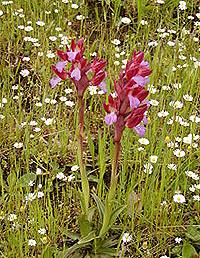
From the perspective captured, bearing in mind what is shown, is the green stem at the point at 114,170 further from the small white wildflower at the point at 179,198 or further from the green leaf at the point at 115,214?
the small white wildflower at the point at 179,198

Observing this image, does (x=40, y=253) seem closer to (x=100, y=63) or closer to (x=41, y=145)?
(x=41, y=145)

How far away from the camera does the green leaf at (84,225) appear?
222cm

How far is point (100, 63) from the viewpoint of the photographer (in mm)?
2059

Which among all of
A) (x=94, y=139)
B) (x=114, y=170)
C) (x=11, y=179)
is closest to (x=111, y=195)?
(x=114, y=170)

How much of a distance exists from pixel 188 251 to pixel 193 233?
0.11 m

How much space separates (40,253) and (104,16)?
176 centimetres

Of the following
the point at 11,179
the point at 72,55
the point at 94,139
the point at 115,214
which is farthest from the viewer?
the point at 94,139

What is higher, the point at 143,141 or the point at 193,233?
the point at 143,141

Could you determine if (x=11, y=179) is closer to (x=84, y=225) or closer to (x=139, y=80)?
(x=84, y=225)

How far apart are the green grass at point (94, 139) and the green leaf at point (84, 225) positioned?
0.09m

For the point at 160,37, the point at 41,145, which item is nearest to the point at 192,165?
the point at 41,145

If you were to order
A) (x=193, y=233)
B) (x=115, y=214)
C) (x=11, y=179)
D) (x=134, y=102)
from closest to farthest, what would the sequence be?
(x=134, y=102) → (x=115, y=214) → (x=193, y=233) → (x=11, y=179)

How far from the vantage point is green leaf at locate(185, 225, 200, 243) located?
2.33m

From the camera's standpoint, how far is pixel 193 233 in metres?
2.35
